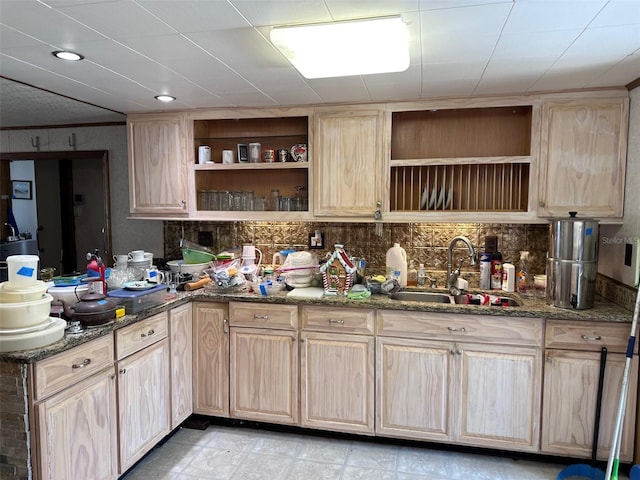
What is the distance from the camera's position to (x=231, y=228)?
3482 millimetres

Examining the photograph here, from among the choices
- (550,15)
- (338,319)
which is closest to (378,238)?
(338,319)

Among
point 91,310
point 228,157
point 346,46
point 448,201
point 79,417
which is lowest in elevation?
point 79,417

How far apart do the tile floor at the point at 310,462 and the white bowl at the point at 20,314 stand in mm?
1112

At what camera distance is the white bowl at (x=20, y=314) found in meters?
1.73

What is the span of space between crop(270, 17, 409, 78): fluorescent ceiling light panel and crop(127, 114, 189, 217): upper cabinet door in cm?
148

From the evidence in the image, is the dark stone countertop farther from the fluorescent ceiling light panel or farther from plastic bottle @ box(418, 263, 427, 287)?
the fluorescent ceiling light panel

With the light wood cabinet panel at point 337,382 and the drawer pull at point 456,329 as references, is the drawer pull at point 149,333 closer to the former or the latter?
the light wood cabinet panel at point 337,382

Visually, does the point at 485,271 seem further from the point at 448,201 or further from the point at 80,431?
the point at 80,431

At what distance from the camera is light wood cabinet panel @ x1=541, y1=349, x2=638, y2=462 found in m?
2.29

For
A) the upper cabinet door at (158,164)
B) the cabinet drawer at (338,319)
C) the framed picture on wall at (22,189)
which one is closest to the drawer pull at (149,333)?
the cabinet drawer at (338,319)

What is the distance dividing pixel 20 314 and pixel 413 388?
6.66ft

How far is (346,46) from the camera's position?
179cm

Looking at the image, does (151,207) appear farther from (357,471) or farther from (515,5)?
(515,5)

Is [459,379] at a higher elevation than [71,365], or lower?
lower
